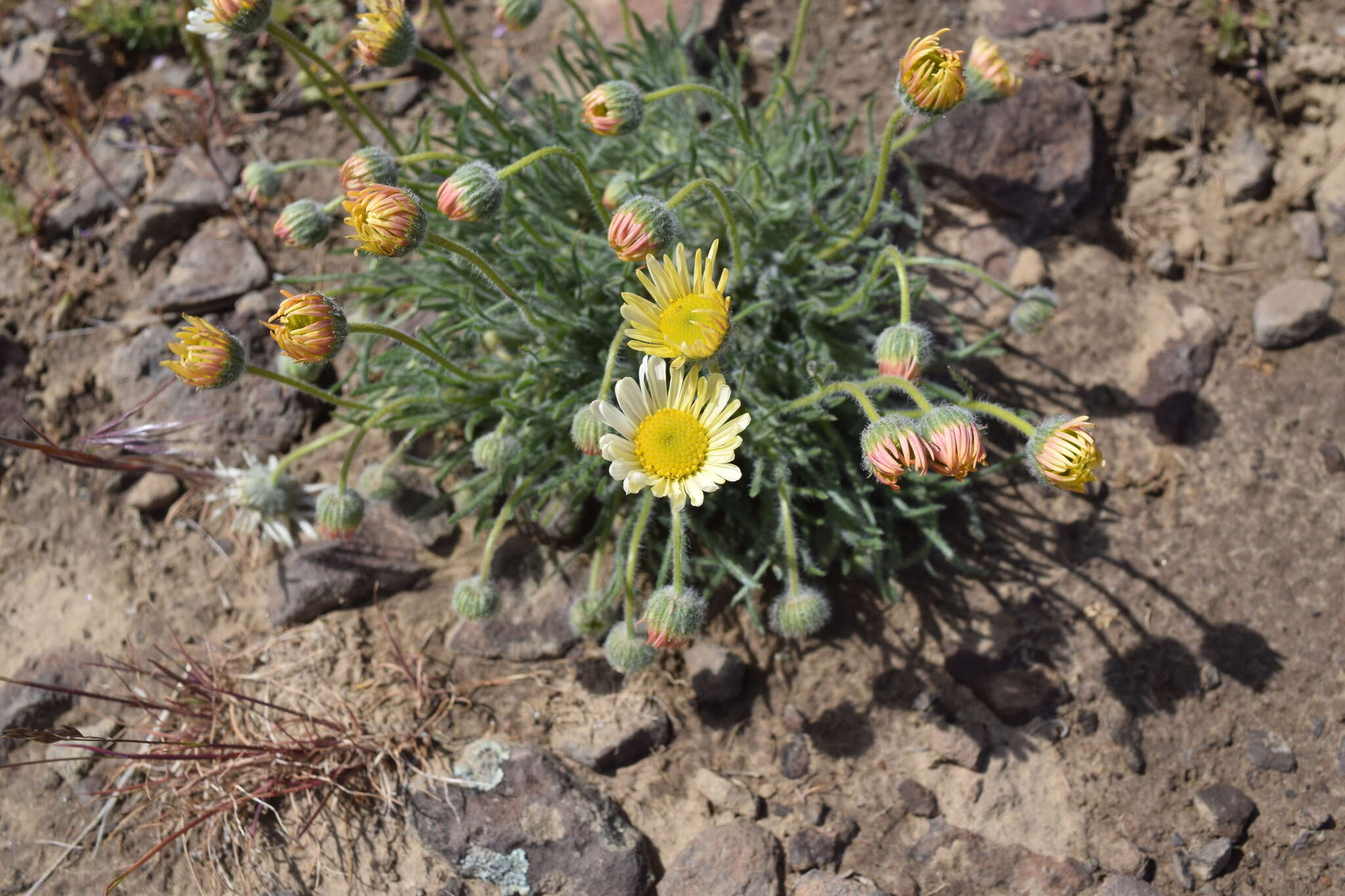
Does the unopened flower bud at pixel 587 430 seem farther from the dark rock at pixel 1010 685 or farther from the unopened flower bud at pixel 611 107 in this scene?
the dark rock at pixel 1010 685

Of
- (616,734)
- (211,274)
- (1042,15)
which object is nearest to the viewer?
(616,734)

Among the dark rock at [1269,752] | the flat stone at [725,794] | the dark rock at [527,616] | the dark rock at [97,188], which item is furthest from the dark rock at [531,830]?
the dark rock at [97,188]

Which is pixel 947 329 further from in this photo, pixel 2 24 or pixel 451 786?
pixel 2 24

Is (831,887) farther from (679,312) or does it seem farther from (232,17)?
(232,17)

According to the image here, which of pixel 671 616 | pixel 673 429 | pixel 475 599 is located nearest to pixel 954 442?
pixel 673 429

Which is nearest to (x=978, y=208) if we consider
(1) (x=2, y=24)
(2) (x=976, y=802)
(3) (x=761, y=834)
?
(2) (x=976, y=802)

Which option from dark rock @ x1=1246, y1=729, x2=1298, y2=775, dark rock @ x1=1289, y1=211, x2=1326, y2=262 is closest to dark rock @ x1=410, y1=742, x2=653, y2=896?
dark rock @ x1=1246, y1=729, x2=1298, y2=775
